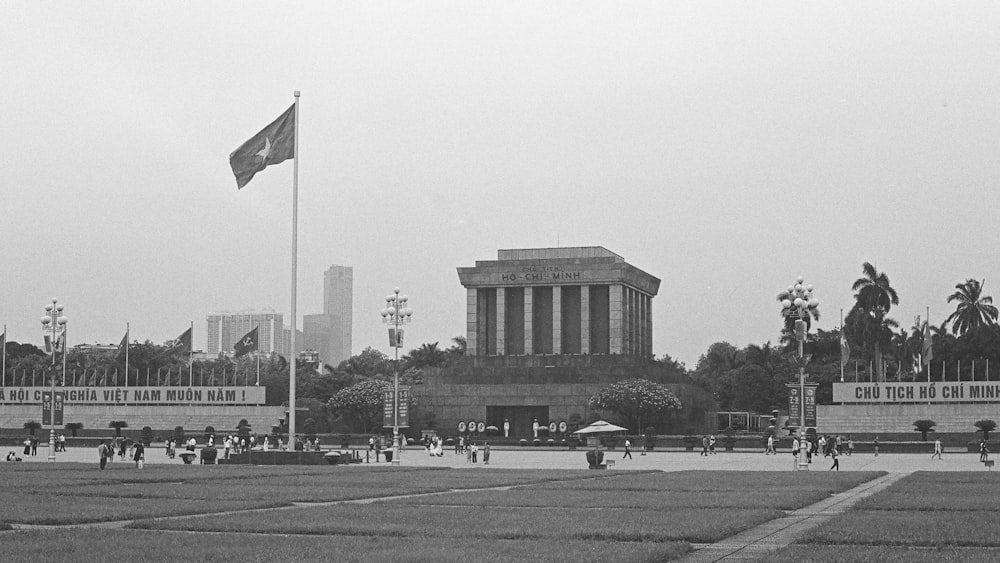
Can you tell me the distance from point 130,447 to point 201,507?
1974 inches

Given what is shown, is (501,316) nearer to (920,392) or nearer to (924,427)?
(920,392)

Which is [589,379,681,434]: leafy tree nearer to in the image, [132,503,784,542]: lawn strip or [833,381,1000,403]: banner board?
[833,381,1000,403]: banner board

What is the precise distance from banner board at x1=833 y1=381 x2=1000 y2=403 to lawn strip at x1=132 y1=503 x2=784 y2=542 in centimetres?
7024

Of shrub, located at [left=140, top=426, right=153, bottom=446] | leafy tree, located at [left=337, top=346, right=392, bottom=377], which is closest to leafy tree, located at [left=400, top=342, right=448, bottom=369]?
leafy tree, located at [left=337, top=346, right=392, bottom=377]

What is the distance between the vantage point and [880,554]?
58.6 ft

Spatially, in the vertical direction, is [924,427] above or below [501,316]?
below

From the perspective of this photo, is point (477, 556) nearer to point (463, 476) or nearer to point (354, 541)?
point (354, 541)

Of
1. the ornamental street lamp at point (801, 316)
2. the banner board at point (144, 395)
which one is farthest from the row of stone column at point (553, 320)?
the ornamental street lamp at point (801, 316)

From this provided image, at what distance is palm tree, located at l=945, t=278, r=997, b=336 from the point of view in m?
116

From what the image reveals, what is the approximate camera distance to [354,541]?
1952 cm

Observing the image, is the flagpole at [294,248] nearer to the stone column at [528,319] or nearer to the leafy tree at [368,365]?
the stone column at [528,319]

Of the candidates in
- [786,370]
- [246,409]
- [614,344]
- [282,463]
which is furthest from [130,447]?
[786,370]

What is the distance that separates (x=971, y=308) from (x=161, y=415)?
73563 mm

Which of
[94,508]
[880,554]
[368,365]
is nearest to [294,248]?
[94,508]
